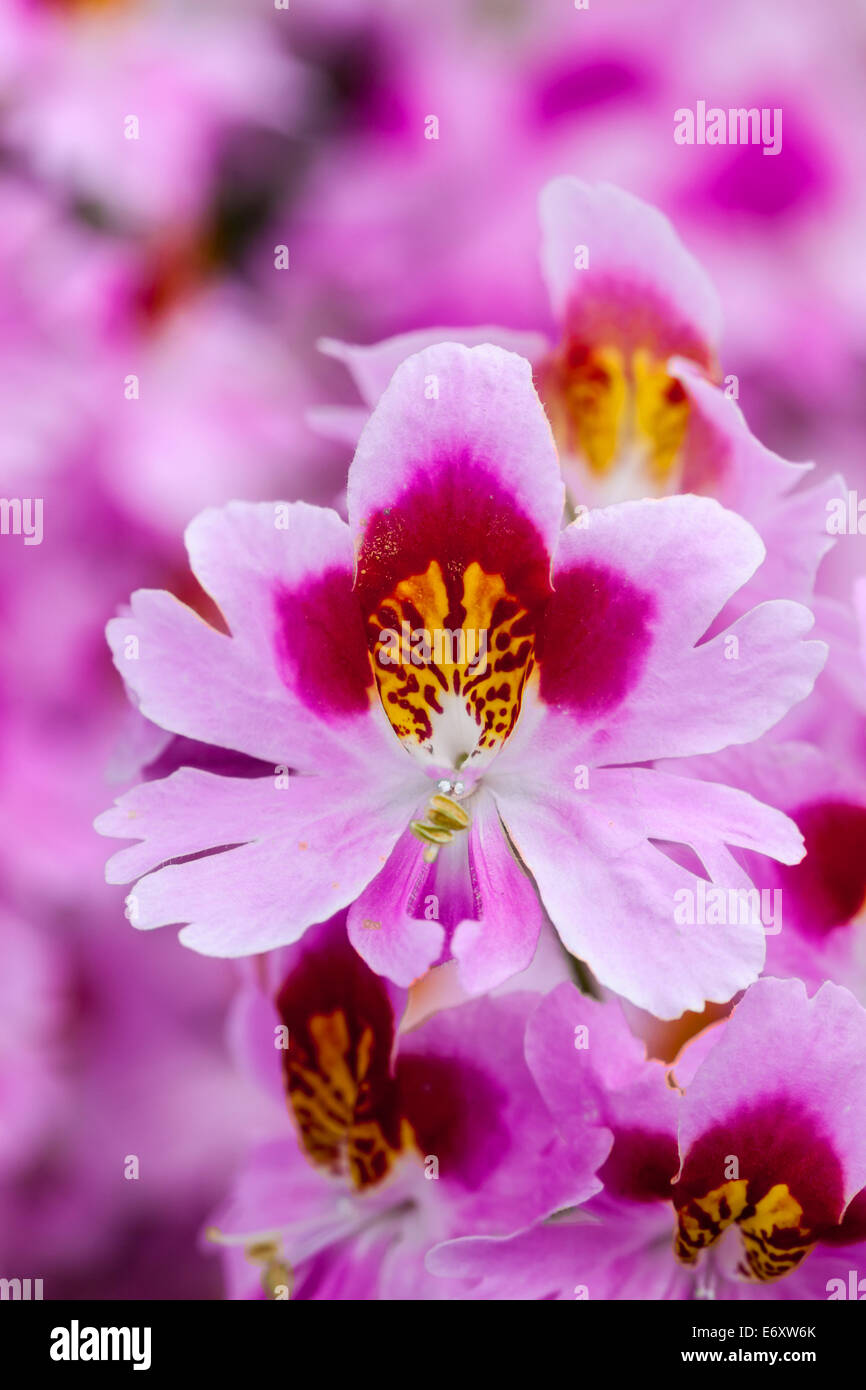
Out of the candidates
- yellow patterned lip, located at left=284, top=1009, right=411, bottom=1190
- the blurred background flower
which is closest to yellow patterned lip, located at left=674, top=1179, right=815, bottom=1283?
yellow patterned lip, located at left=284, top=1009, right=411, bottom=1190

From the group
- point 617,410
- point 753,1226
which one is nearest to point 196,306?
point 617,410

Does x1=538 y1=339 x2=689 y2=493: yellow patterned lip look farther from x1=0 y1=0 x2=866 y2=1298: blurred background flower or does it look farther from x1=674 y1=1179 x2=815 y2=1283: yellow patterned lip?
x1=0 y1=0 x2=866 y2=1298: blurred background flower

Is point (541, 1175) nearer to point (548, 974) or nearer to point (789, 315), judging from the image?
point (548, 974)

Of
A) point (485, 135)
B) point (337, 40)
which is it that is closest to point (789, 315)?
point (485, 135)

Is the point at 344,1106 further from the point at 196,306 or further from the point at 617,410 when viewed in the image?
the point at 196,306

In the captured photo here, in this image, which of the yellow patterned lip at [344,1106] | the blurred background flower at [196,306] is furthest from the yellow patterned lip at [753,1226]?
the blurred background flower at [196,306]

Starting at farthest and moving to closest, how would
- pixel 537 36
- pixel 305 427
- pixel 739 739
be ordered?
1. pixel 537 36
2. pixel 305 427
3. pixel 739 739
